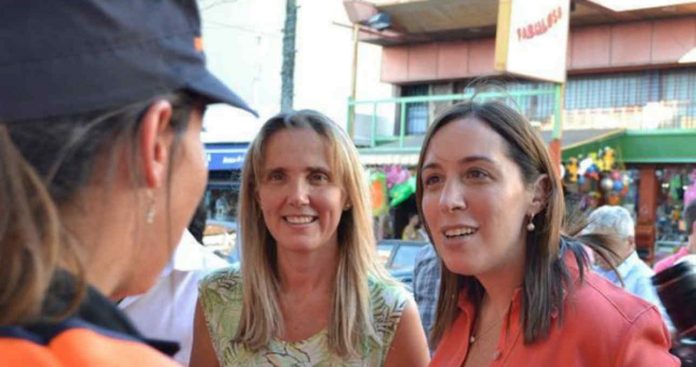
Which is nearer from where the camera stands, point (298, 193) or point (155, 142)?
point (155, 142)

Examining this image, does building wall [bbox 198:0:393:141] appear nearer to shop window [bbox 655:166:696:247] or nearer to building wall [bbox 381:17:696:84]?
building wall [bbox 381:17:696:84]

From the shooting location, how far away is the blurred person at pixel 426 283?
469 cm

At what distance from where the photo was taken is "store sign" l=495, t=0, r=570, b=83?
9961mm

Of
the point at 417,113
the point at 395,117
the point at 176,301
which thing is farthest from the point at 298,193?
the point at 395,117

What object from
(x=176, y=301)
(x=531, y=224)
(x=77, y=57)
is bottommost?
(x=176, y=301)

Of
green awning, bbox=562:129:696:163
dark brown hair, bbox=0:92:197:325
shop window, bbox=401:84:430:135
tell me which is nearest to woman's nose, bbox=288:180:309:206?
dark brown hair, bbox=0:92:197:325

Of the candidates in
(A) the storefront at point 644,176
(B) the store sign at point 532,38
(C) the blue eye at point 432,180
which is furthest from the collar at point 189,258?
(A) the storefront at point 644,176

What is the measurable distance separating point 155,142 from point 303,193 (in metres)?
1.73

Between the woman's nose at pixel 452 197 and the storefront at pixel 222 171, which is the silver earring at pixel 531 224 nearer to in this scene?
the woman's nose at pixel 452 197

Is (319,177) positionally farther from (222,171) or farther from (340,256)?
(222,171)

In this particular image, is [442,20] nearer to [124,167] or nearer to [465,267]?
[465,267]

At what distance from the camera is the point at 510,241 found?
84.3 inches

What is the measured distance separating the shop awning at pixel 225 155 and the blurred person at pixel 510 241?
11.5 metres

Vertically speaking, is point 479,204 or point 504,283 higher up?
point 479,204
